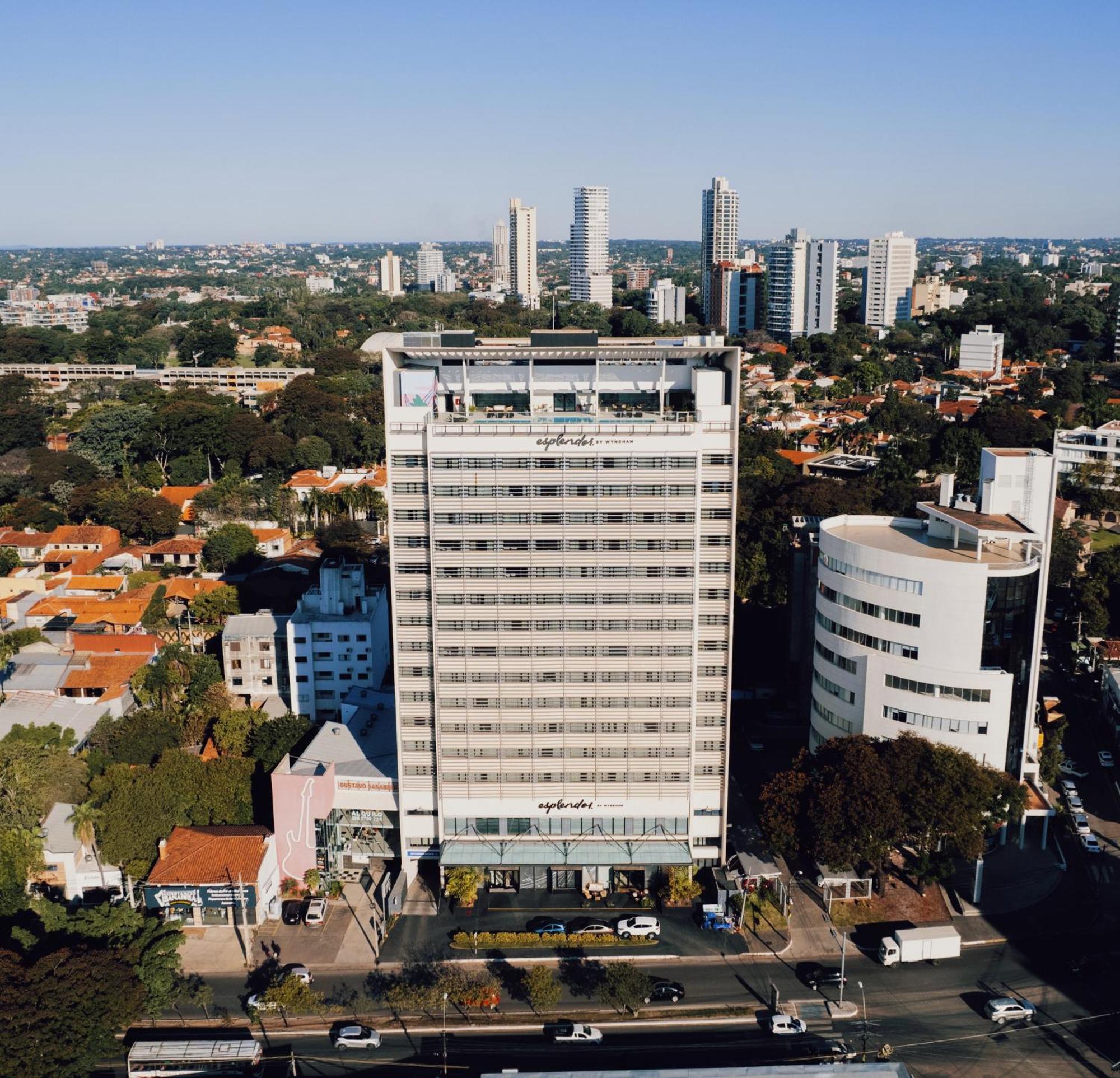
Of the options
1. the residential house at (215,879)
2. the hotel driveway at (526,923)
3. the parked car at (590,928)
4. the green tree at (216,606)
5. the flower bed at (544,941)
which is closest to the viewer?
the hotel driveway at (526,923)

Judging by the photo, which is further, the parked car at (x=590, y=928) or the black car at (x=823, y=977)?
the parked car at (x=590, y=928)

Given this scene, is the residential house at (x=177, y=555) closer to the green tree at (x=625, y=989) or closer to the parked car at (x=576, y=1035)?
the green tree at (x=625, y=989)

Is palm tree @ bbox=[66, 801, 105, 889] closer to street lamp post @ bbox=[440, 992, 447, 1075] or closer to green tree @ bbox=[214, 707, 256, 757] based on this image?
green tree @ bbox=[214, 707, 256, 757]

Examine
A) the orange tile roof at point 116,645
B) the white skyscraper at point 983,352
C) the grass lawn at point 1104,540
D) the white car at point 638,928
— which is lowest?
the white car at point 638,928

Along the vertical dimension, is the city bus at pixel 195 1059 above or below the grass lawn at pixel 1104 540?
below

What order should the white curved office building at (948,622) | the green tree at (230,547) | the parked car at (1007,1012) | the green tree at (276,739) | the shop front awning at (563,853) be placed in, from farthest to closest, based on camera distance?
the green tree at (230,547) → the green tree at (276,739) → the white curved office building at (948,622) → the shop front awning at (563,853) → the parked car at (1007,1012)

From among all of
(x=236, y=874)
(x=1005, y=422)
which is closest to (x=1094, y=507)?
(x=1005, y=422)

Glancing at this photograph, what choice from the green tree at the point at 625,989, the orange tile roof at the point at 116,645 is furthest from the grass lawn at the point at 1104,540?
the orange tile roof at the point at 116,645
